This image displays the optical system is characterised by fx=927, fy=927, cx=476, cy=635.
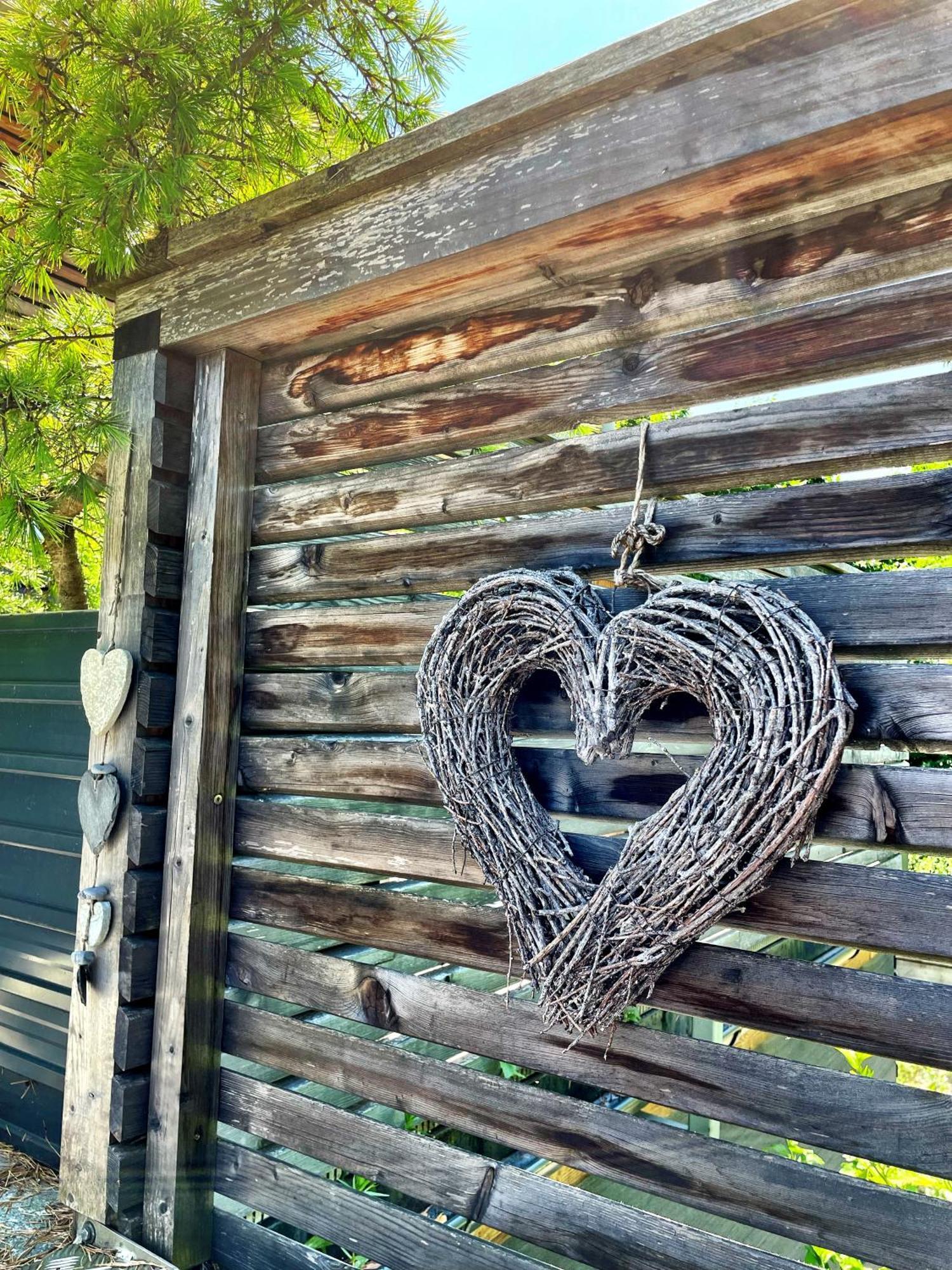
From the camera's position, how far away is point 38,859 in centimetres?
286

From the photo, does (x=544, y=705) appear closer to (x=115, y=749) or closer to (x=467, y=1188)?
(x=467, y=1188)

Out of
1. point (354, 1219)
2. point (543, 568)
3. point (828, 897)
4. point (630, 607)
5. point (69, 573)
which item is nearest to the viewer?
point (828, 897)

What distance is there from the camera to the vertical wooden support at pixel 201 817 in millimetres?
2086

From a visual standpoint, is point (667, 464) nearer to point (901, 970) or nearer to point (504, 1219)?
point (504, 1219)

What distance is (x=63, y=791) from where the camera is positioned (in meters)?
2.83

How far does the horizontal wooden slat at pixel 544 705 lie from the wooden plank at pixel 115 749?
310mm

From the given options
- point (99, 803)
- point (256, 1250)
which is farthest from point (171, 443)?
point (256, 1250)

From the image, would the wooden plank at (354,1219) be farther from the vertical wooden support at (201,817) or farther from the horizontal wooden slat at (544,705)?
the horizontal wooden slat at (544,705)

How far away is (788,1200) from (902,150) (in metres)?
1.61

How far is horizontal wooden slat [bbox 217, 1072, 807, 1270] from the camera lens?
1538mm

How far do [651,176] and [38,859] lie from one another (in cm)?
256

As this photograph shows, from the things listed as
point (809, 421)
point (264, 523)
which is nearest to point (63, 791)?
point (264, 523)

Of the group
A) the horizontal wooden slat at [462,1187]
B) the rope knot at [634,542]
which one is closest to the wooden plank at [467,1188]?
the horizontal wooden slat at [462,1187]

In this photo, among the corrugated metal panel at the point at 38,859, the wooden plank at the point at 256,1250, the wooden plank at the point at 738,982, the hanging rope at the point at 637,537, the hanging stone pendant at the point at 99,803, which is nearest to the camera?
the wooden plank at the point at 738,982
